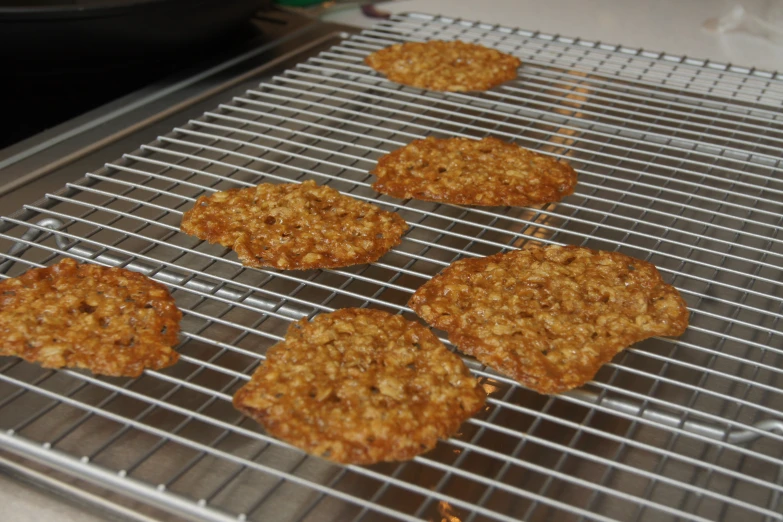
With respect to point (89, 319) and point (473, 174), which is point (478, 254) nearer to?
point (473, 174)

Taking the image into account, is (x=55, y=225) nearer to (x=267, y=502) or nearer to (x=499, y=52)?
(x=267, y=502)

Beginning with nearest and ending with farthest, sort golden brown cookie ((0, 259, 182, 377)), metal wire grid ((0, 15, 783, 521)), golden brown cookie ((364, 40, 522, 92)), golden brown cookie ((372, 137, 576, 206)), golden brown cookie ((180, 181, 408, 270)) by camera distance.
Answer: metal wire grid ((0, 15, 783, 521)), golden brown cookie ((0, 259, 182, 377)), golden brown cookie ((180, 181, 408, 270)), golden brown cookie ((372, 137, 576, 206)), golden brown cookie ((364, 40, 522, 92))

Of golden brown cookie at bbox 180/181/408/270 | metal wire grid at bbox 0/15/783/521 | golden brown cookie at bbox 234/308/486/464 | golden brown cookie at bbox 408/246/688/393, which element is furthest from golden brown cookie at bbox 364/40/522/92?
golden brown cookie at bbox 234/308/486/464

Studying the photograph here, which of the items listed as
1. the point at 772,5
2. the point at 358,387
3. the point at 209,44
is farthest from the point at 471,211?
the point at 772,5

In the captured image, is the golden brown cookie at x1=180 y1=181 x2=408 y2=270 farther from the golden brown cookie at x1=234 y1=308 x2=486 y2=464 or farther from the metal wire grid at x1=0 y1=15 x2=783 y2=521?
the golden brown cookie at x1=234 y1=308 x2=486 y2=464

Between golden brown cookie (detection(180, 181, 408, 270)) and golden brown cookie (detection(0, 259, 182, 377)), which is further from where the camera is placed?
golden brown cookie (detection(180, 181, 408, 270))
